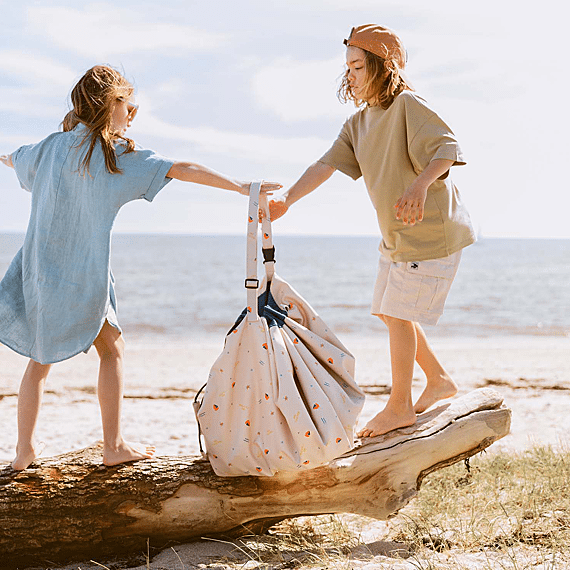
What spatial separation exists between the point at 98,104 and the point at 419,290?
1.75 metres

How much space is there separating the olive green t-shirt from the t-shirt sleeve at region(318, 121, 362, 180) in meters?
0.09

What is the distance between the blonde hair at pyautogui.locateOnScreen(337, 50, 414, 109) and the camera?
3.25 meters

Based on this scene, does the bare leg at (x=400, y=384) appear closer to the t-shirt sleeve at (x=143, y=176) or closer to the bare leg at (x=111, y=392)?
the bare leg at (x=111, y=392)

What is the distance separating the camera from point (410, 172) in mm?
3260

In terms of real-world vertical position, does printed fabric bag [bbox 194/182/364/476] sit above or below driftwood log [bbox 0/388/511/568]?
above

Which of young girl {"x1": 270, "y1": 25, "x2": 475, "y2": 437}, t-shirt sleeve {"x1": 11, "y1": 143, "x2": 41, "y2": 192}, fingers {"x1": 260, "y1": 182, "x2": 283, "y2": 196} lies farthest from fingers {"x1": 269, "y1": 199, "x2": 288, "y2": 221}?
t-shirt sleeve {"x1": 11, "y1": 143, "x2": 41, "y2": 192}

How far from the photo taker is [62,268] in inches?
113

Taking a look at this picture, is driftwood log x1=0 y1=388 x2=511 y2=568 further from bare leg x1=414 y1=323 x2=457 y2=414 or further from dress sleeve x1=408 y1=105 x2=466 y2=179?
Answer: dress sleeve x1=408 y1=105 x2=466 y2=179

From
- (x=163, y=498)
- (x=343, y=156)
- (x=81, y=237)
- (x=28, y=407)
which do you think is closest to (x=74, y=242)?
(x=81, y=237)

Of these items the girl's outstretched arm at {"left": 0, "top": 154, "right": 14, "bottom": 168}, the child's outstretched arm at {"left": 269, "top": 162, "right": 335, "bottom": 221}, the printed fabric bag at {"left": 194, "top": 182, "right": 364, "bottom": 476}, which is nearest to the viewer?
the printed fabric bag at {"left": 194, "top": 182, "right": 364, "bottom": 476}

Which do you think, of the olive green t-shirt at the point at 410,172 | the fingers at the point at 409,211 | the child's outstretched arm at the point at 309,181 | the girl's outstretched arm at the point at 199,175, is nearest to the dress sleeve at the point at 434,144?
the olive green t-shirt at the point at 410,172

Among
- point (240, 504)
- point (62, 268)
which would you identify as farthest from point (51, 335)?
point (240, 504)

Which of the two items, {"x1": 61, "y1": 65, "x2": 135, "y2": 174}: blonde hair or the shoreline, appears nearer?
{"x1": 61, "y1": 65, "x2": 135, "y2": 174}: blonde hair

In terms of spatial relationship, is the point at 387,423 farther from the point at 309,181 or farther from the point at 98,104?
the point at 98,104
